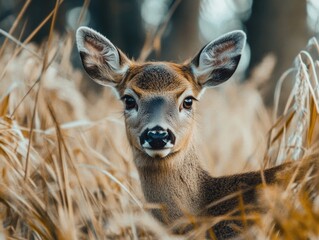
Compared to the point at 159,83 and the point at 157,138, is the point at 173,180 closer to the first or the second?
the point at 157,138

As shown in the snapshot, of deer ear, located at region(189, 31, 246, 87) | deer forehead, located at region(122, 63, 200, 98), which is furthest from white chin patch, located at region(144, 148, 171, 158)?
deer ear, located at region(189, 31, 246, 87)

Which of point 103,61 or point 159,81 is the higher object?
point 103,61

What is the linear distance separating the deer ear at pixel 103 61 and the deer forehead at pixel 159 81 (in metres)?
0.23

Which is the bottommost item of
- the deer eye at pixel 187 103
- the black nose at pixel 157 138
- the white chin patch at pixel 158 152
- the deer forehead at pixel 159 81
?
the white chin patch at pixel 158 152

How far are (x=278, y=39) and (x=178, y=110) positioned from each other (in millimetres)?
14573

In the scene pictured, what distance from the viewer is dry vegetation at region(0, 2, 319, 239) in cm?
373

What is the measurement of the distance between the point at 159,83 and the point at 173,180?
65 cm

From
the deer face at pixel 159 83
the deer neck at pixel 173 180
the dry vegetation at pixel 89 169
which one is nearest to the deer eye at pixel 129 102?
the deer face at pixel 159 83

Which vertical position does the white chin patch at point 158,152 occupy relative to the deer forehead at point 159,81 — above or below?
below

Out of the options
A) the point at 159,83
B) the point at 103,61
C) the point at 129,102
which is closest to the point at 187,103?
the point at 159,83

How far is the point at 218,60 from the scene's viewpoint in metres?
5.44

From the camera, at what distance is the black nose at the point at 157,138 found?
4539 mm

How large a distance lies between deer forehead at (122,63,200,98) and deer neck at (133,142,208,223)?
40cm

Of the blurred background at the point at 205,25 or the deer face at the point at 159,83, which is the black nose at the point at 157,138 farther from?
the blurred background at the point at 205,25
